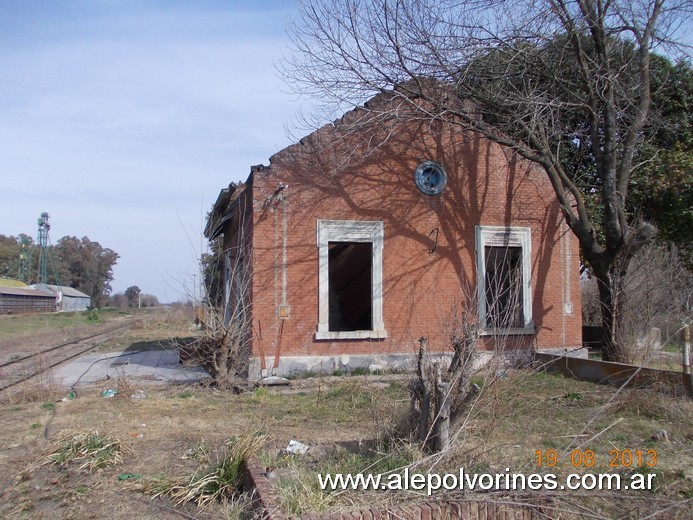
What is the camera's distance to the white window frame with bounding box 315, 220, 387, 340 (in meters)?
13.6

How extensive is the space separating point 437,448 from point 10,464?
4.71m

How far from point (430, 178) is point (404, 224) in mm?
1298

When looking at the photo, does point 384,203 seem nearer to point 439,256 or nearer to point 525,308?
point 439,256

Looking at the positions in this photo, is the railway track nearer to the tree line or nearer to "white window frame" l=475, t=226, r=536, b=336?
"white window frame" l=475, t=226, r=536, b=336

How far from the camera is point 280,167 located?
44.3 ft

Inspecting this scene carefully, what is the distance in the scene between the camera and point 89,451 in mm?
6863

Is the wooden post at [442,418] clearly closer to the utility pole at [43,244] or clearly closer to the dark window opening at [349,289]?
the dark window opening at [349,289]

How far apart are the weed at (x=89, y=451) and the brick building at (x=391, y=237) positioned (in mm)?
5165

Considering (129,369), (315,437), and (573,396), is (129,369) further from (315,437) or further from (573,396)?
(573,396)

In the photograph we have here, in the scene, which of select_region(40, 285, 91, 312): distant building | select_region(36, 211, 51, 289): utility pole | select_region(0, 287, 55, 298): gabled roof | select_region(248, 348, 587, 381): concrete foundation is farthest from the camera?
select_region(36, 211, 51, 289): utility pole

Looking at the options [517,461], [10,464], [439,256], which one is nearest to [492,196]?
[439,256]

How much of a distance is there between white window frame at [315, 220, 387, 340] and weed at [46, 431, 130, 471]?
670 cm

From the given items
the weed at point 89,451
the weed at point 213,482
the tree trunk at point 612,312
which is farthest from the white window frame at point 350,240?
the weed at point 213,482

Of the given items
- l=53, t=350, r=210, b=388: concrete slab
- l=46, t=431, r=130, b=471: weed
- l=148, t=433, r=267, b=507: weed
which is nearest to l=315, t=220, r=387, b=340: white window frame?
l=53, t=350, r=210, b=388: concrete slab
